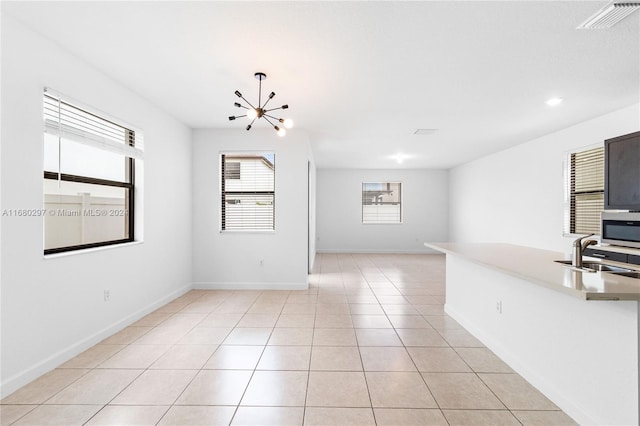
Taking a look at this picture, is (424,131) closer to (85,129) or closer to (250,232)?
(250,232)

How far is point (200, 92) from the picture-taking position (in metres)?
3.44

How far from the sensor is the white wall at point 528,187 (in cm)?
437

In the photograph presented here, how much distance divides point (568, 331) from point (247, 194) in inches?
173

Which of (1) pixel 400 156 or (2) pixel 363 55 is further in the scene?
(1) pixel 400 156

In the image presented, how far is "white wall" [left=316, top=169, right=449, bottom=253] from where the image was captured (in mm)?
9617

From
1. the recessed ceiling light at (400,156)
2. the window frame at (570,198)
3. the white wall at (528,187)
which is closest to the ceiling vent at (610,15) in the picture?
the white wall at (528,187)

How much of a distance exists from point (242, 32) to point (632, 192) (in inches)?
170

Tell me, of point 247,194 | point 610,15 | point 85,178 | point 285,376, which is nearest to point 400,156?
point 247,194

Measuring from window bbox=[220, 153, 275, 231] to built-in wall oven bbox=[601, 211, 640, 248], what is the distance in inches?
180

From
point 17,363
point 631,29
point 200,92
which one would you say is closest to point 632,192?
point 631,29

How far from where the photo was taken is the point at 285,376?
7.82 feet

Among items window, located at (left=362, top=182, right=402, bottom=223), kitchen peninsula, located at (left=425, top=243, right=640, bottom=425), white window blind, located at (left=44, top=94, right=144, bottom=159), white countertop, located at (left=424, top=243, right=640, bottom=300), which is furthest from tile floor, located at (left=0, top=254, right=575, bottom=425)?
window, located at (left=362, top=182, right=402, bottom=223)

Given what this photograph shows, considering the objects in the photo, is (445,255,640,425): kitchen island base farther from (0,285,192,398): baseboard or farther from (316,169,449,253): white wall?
(316,169,449,253): white wall

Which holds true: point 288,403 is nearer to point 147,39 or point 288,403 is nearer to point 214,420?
point 214,420
